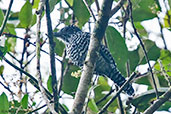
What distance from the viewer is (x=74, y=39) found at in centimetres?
429

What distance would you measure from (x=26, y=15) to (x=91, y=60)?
749 millimetres

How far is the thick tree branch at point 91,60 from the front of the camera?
2252 millimetres

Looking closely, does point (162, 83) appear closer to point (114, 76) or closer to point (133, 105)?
point (133, 105)

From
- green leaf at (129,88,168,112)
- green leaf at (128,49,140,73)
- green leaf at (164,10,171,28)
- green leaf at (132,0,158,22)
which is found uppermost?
green leaf at (132,0,158,22)

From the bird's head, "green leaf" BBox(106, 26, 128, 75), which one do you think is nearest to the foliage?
"green leaf" BBox(106, 26, 128, 75)

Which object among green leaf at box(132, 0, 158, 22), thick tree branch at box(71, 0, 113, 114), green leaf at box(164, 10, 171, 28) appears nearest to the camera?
thick tree branch at box(71, 0, 113, 114)

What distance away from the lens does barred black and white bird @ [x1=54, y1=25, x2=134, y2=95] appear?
12.9 ft

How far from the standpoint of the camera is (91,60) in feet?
7.63

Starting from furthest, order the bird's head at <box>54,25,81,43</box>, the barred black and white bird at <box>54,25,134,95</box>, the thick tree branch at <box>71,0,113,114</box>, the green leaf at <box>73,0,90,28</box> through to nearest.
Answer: the bird's head at <box>54,25,81,43</box>
the barred black and white bird at <box>54,25,134,95</box>
the green leaf at <box>73,0,90,28</box>
the thick tree branch at <box>71,0,113,114</box>

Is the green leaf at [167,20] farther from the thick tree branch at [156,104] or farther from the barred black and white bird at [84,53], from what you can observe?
the thick tree branch at [156,104]

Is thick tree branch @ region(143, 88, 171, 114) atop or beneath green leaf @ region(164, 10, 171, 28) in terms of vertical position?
beneath

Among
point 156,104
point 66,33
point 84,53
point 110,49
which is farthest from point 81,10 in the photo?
point 66,33

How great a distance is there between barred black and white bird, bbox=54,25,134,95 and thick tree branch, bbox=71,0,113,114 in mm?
1414

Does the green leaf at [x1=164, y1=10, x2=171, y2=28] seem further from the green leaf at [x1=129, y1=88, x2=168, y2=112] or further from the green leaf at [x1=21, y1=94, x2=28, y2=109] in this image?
the green leaf at [x1=21, y1=94, x2=28, y2=109]
